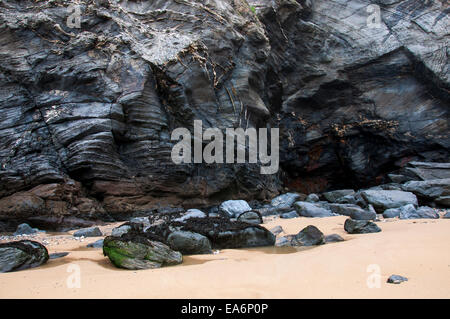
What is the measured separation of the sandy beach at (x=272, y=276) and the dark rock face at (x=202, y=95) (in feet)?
15.3

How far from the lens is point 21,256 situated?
329 cm

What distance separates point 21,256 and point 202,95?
7.79 meters

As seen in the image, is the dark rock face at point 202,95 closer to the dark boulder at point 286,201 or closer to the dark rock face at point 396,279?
the dark boulder at point 286,201

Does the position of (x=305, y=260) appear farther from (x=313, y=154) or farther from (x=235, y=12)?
(x=313, y=154)

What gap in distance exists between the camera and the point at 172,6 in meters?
11.1

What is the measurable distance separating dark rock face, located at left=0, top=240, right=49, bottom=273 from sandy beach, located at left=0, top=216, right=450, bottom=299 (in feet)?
0.46

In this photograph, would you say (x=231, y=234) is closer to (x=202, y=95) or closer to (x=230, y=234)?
(x=230, y=234)

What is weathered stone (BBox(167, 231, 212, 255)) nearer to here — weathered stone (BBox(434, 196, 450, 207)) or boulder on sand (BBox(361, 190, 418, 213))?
boulder on sand (BBox(361, 190, 418, 213))

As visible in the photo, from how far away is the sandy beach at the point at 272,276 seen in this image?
218cm

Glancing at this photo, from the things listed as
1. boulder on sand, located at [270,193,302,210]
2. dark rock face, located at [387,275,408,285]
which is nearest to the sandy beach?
dark rock face, located at [387,275,408,285]

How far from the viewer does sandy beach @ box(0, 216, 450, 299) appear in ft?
7.15

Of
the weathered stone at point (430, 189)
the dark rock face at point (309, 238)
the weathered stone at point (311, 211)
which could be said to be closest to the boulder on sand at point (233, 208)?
the weathered stone at point (311, 211)

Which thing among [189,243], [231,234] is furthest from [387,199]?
[189,243]
